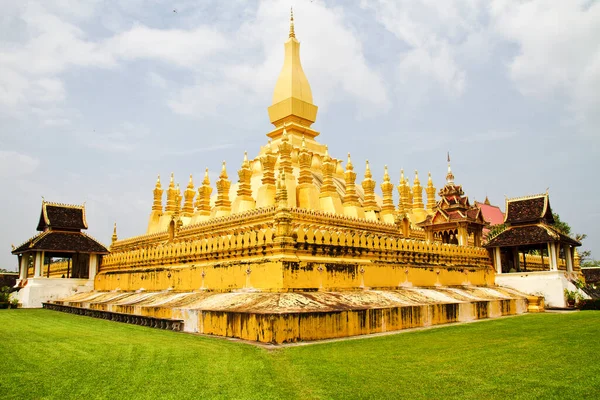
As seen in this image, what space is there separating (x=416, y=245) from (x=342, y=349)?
8504 mm

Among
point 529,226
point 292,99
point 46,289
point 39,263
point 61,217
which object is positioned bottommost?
point 46,289

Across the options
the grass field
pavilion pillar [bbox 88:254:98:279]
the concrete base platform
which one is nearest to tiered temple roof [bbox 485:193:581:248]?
the concrete base platform

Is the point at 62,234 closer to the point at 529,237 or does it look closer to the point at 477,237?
the point at 477,237

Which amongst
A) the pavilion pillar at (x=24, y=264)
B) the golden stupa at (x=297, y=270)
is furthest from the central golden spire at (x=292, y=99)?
the pavilion pillar at (x=24, y=264)

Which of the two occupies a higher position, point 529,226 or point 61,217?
point 61,217

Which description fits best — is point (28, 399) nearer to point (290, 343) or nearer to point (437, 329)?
point (290, 343)

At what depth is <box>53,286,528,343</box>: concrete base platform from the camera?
9383mm

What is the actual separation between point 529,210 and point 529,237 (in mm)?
1448

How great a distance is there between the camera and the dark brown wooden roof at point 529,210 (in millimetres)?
19875

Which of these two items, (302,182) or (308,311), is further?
(302,182)

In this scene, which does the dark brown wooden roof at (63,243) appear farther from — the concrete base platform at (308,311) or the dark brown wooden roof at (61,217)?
the concrete base platform at (308,311)

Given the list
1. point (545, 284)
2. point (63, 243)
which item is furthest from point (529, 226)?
point (63, 243)

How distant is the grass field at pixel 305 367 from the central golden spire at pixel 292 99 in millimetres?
18560

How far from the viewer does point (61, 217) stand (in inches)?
890
